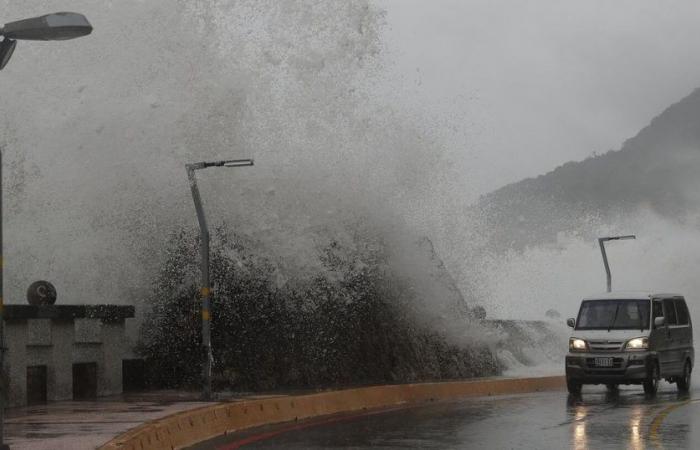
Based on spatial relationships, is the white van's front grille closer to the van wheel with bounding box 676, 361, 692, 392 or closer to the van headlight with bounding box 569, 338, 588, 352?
the van headlight with bounding box 569, 338, 588, 352

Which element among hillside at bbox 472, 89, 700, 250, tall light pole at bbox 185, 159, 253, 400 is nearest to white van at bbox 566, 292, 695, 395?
tall light pole at bbox 185, 159, 253, 400

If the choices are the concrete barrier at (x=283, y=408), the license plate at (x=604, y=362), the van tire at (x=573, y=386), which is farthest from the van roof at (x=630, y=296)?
the concrete barrier at (x=283, y=408)

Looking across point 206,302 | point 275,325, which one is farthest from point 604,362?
point 206,302

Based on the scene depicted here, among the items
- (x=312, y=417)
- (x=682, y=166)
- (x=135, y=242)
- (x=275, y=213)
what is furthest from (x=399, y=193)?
(x=682, y=166)

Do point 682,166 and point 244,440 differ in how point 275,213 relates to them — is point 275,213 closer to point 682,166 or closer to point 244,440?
point 244,440

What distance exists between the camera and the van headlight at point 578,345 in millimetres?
22953

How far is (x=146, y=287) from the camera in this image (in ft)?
84.2

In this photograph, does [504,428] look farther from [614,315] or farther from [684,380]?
[684,380]

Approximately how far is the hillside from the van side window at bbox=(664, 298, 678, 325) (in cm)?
9425

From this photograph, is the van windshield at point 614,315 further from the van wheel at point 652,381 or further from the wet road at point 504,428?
the wet road at point 504,428

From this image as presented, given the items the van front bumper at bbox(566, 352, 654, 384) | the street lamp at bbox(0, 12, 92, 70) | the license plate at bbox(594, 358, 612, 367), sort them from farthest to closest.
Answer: the license plate at bbox(594, 358, 612, 367), the van front bumper at bbox(566, 352, 654, 384), the street lamp at bbox(0, 12, 92, 70)

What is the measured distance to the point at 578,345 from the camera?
23062mm

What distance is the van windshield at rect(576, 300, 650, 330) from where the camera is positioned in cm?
2323

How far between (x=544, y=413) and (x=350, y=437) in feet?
15.8
